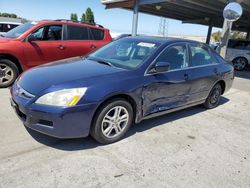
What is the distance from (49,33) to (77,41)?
79 cm

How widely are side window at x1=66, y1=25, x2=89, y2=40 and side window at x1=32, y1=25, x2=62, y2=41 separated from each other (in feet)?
0.85

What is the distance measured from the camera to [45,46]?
6.00 meters

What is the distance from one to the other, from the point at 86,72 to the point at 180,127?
6.31 ft

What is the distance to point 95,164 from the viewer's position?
9.33ft

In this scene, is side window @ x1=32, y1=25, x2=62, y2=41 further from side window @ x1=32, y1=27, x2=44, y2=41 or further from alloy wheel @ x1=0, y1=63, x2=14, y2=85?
alloy wheel @ x1=0, y1=63, x2=14, y2=85

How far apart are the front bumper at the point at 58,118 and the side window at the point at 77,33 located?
3921 millimetres

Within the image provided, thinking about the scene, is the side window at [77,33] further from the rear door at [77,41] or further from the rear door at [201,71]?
the rear door at [201,71]

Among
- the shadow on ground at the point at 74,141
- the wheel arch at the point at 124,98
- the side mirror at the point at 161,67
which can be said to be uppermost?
the side mirror at the point at 161,67

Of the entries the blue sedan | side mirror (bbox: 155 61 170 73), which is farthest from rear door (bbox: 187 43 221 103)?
side mirror (bbox: 155 61 170 73)

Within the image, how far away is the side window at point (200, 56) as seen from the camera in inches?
177

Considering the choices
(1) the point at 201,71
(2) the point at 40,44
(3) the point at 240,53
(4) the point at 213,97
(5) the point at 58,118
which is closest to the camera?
(5) the point at 58,118

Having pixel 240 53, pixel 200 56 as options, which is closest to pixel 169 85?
pixel 200 56

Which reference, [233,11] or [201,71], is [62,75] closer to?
[201,71]

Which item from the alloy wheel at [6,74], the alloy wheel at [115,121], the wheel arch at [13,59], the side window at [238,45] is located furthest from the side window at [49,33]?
the side window at [238,45]
